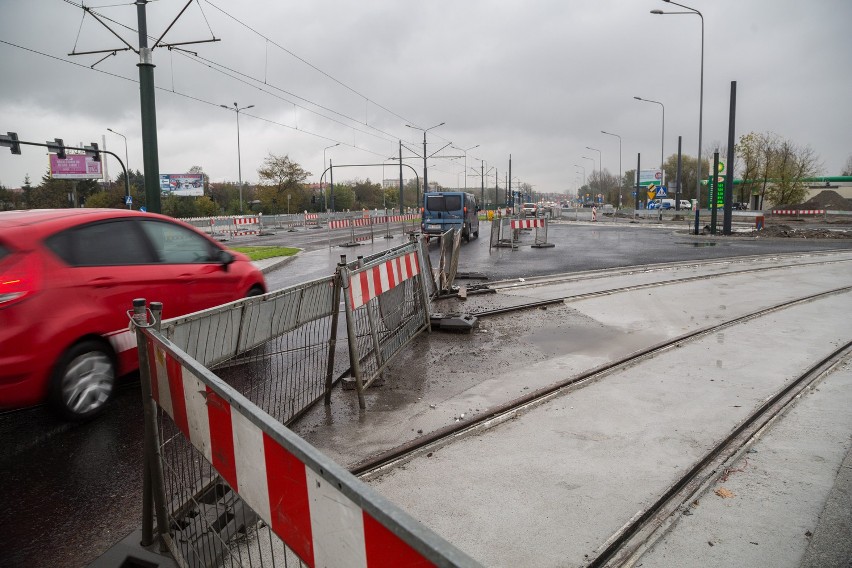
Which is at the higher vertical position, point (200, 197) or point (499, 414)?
point (200, 197)

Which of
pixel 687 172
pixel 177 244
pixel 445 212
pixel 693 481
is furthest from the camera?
pixel 687 172

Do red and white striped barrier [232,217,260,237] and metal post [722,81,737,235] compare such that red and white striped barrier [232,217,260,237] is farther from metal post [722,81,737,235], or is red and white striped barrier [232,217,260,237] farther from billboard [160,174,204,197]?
billboard [160,174,204,197]

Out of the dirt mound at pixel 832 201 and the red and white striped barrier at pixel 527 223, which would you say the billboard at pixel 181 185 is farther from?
the dirt mound at pixel 832 201

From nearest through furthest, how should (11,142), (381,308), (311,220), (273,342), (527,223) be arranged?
(273,342) → (381,308) → (527,223) → (11,142) → (311,220)

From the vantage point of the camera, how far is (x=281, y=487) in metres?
1.86

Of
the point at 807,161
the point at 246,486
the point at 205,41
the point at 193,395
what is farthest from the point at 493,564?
the point at 807,161

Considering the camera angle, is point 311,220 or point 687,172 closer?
point 311,220

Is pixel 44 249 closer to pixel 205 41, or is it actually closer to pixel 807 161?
pixel 205 41

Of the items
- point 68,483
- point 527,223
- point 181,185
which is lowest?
point 68,483

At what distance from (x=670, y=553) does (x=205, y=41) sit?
45.0ft

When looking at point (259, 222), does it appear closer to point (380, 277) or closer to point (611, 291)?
point (611, 291)

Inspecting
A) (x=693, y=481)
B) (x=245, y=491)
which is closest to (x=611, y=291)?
(x=693, y=481)

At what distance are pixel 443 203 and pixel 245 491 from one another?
88.2 feet

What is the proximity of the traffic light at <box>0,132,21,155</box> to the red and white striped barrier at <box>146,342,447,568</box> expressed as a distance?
28.3 m
